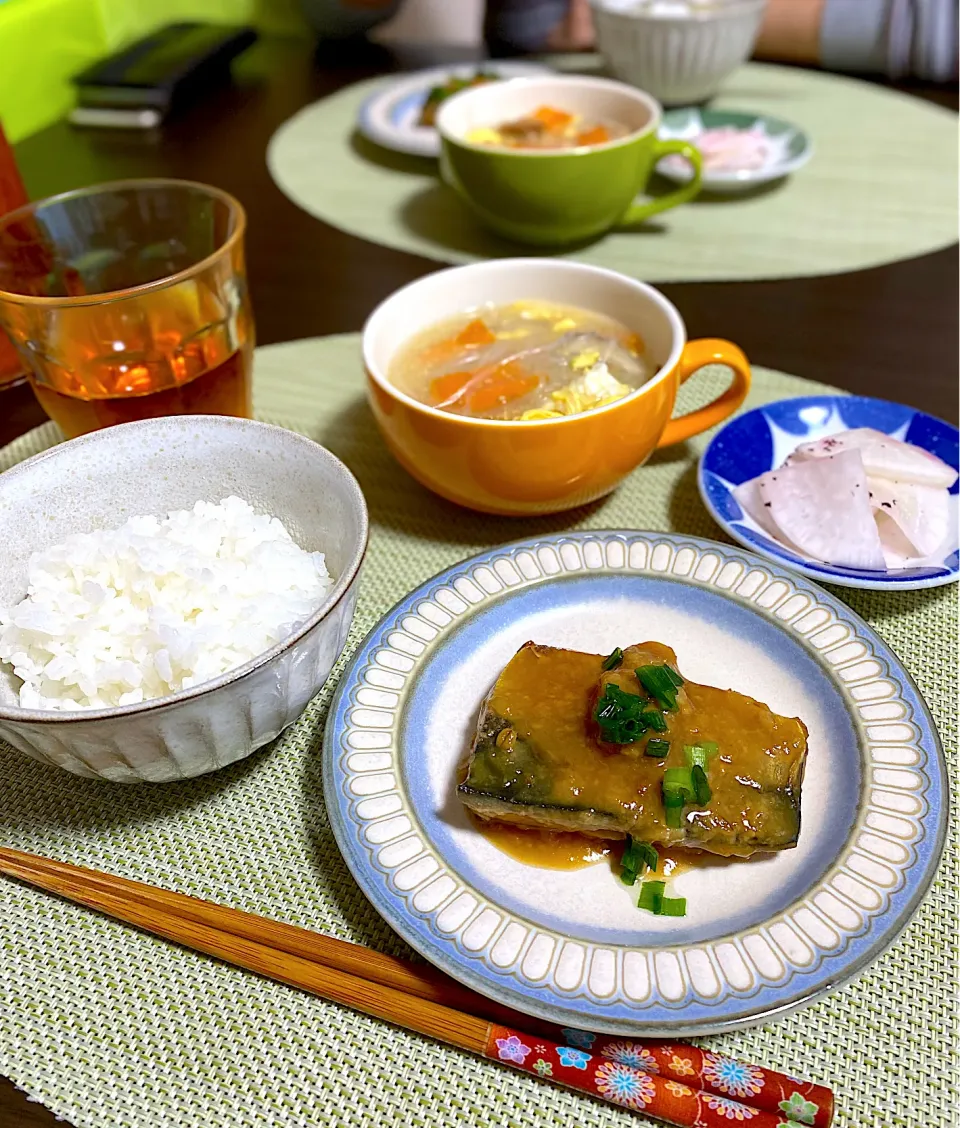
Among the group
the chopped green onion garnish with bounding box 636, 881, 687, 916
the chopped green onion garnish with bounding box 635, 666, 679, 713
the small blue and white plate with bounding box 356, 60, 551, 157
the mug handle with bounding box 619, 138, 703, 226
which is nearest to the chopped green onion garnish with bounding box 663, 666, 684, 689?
the chopped green onion garnish with bounding box 635, 666, 679, 713

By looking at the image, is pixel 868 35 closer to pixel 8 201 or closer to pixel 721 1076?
pixel 8 201

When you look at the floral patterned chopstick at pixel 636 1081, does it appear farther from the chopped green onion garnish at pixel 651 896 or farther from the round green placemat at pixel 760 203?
the round green placemat at pixel 760 203

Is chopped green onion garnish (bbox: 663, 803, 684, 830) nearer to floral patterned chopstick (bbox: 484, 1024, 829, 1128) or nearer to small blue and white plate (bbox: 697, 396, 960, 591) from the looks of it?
floral patterned chopstick (bbox: 484, 1024, 829, 1128)

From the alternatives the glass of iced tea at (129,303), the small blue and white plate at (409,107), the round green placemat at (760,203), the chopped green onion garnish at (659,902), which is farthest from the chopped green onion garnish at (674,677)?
the small blue and white plate at (409,107)

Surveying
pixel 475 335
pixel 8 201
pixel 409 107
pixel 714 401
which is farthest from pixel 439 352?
pixel 409 107

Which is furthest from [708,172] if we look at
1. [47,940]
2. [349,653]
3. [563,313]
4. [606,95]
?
[47,940]

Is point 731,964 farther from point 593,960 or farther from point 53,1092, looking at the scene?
point 53,1092
